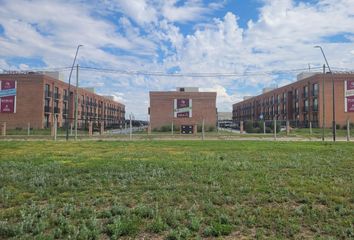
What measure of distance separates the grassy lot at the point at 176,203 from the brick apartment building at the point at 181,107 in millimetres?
55460

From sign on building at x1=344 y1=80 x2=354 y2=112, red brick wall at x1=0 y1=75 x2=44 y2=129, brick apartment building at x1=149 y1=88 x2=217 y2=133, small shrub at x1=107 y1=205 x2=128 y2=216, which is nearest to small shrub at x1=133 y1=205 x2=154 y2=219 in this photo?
small shrub at x1=107 y1=205 x2=128 y2=216

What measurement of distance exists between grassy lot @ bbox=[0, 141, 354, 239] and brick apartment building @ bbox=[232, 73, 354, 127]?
46.2 m

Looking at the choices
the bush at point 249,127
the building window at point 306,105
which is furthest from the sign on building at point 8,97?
the building window at point 306,105

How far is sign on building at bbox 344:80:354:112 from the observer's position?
62031 millimetres

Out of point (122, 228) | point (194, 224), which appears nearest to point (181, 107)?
point (194, 224)

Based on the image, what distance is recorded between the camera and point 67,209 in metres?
5.64

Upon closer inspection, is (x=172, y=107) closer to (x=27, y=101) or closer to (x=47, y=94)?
(x=47, y=94)

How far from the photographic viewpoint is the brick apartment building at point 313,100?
61.8 metres

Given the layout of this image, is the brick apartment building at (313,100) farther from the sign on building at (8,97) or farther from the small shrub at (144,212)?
the sign on building at (8,97)

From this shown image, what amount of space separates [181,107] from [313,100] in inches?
966

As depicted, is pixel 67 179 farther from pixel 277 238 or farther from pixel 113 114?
pixel 113 114

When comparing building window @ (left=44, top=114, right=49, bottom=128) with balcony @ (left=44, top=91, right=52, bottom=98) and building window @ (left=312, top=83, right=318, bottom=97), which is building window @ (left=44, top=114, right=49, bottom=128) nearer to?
balcony @ (left=44, top=91, right=52, bottom=98)

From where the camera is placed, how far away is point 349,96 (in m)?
62.2

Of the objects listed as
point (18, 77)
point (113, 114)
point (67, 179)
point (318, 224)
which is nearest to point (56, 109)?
point (18, 77)
